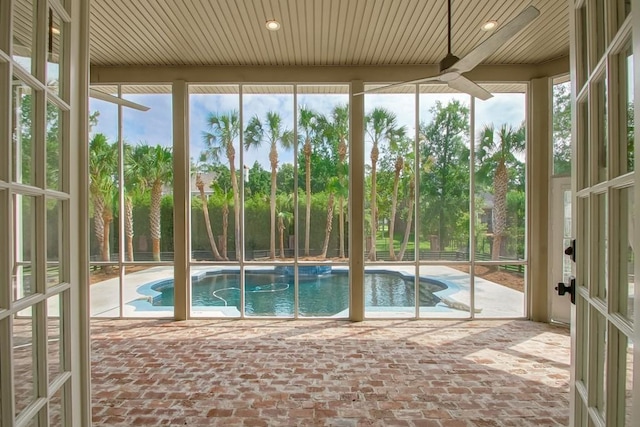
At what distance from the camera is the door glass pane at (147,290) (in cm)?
469

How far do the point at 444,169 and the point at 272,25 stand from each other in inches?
116

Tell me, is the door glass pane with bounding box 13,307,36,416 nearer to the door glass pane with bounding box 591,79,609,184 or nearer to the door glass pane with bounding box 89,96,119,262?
the door glass pane with bounding box 591,79,609,184

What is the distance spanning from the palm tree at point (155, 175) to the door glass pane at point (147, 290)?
0.77 feet

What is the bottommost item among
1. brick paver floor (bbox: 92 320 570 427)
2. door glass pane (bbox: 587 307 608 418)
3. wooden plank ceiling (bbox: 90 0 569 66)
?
brick paver floor (bbox: 92 320 570 427)

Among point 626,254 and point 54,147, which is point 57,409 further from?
point 626,254

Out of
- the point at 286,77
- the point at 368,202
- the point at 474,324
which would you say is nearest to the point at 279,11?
the point at 286,77

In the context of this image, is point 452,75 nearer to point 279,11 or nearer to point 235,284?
point 279,11

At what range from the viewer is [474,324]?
14.8ft

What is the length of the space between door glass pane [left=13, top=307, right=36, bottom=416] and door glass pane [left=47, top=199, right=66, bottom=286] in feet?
0.54

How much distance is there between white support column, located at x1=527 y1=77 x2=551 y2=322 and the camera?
4.48 meters

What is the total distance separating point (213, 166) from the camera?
4707 millimetres

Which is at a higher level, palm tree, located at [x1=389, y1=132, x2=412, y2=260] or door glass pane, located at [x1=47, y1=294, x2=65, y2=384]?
palm tree, located at [x1=389, y1=132, x2=412, y2=260]

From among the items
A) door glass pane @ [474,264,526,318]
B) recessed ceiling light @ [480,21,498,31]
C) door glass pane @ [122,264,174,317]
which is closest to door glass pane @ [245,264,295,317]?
door glass pane @ [122,264,174,317]

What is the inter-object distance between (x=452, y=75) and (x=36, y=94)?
9.24 feet
